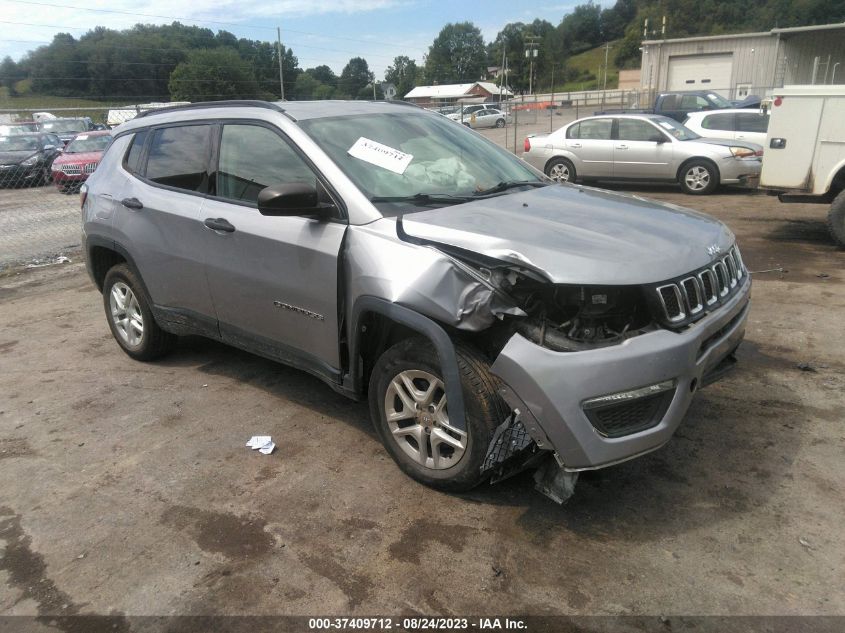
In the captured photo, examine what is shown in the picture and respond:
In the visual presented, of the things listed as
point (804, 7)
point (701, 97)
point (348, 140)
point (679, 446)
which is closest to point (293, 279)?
point (348, 140)

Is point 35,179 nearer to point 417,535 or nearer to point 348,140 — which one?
point 348,140

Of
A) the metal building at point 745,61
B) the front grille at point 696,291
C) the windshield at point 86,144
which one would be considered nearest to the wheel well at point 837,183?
the front grille at point 696,291

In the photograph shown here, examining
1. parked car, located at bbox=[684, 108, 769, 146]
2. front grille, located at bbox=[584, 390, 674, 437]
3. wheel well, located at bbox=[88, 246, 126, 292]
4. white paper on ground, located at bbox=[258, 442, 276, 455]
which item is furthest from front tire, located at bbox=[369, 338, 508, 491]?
parked car, located at bbox=[684, 108, 769, 146]

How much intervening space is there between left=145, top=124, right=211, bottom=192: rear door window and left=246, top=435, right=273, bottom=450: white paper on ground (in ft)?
5.41

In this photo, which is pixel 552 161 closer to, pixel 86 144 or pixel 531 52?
pixel 86 144

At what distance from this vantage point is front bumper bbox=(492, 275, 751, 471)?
2648 mm

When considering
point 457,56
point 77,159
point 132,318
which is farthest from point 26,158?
point 457,56

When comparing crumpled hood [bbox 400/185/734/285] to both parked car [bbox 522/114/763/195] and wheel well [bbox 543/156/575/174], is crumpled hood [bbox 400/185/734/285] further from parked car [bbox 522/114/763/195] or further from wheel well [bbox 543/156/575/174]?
wheel well [bbox 543/156/575/174]

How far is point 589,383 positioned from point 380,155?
1.84 m

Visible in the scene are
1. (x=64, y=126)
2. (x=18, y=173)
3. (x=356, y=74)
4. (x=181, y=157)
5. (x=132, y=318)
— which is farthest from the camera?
(x=356, y=74)

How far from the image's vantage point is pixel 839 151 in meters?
7.48

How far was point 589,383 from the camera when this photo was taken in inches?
104

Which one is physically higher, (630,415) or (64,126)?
(64,126)

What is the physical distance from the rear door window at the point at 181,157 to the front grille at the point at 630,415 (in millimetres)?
2914
